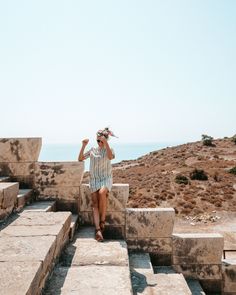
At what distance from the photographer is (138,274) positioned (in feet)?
15.0

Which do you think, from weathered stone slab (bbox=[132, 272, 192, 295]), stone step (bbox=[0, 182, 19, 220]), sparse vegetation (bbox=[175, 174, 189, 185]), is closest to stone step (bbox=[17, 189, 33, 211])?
stone step (bbox=[0, 182, 19, 220])

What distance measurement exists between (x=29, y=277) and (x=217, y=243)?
3590 mm

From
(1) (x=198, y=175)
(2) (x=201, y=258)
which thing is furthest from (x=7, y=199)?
(1) (x=198, y=175)

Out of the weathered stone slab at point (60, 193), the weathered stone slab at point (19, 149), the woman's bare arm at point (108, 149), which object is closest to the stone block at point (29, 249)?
the woman's bare arm at point (108, 149)

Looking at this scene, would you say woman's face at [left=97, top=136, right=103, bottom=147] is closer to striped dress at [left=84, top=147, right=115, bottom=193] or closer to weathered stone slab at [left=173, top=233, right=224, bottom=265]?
striped dress at [left=84, top=147, right=115, bottom=193]

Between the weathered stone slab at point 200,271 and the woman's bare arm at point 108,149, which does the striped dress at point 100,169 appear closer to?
the woman's bare arm at point 108,149

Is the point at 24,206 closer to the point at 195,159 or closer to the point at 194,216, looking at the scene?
the point at 194,216

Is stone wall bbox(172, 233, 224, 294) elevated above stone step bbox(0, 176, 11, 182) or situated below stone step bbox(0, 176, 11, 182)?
below

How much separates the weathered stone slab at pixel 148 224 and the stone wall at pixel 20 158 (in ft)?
6.37

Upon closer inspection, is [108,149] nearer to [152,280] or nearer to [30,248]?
[152,280]

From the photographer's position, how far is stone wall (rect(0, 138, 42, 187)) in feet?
19.3

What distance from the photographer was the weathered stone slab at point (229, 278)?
5434mm

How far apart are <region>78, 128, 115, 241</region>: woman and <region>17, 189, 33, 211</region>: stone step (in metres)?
1.12

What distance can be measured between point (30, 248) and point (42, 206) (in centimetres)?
209
